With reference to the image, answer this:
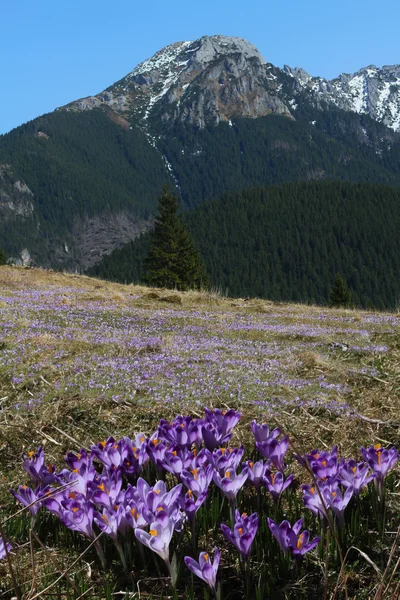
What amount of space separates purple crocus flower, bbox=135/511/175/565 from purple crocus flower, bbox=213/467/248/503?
50 cm

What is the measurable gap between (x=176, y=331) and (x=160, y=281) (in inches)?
1638

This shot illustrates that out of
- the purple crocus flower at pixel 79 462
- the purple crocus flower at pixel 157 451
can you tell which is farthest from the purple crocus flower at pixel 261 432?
the purple crocus flower at pixel 79 462

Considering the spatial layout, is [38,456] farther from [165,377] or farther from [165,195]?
[165,195]

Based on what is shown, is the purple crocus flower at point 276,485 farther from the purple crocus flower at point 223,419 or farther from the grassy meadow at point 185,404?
the purple crocus flower at point 223,419

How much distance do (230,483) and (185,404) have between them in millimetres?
2789

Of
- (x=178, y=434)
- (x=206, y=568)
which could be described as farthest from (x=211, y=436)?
(x=206, y=568)

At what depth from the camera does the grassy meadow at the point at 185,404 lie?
7.76 feet

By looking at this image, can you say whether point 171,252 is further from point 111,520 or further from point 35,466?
point 111,520

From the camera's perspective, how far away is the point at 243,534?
2088 mm

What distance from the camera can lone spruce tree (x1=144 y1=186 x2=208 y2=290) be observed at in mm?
54422

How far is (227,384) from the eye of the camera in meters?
5.96

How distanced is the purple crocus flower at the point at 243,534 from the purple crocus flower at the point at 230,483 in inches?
13.7

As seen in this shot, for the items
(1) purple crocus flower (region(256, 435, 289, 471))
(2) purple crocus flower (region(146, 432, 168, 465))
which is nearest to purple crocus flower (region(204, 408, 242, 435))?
(1) purple crocus flower (region(256, 435, 289, 471))

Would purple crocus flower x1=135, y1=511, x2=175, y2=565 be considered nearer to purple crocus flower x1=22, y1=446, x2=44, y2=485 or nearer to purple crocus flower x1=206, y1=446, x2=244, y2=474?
purple crocus flower x1=206, y1=446, x2=244, y2=474
